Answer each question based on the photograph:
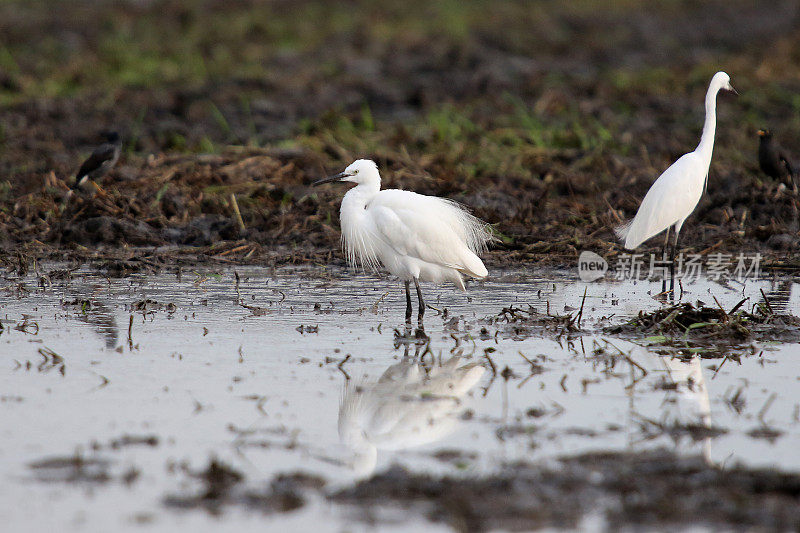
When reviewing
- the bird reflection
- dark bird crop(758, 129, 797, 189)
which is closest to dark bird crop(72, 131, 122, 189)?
the bird reflection

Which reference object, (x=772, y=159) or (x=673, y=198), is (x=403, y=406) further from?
(x=772, y=159)

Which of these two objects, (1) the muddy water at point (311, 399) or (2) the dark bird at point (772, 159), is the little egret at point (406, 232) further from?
(2) the dark bird at point (772, 159)

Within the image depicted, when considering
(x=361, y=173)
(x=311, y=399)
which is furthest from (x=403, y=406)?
(x=361, y=173)

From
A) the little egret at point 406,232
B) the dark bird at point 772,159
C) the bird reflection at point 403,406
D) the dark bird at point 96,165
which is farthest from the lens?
the dark bird at point 96,165

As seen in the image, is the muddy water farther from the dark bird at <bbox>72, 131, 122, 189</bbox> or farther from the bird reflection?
the dark bird at <bbox>72, 131, 122, 189</bbox>

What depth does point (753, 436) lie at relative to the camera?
4973 millimetres

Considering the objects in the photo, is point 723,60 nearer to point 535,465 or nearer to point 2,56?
point 2,56

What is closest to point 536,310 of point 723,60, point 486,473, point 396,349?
point 396,349

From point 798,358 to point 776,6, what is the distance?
36239mm

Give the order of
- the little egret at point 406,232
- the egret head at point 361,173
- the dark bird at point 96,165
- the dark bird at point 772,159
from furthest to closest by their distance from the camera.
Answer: the dark bird at point 96,165
the dark bird at point 772,159
the egret head at point 361,173
the little egret at point 406,232

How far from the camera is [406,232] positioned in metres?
8.14

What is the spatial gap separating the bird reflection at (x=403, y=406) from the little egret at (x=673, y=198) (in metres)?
4.11

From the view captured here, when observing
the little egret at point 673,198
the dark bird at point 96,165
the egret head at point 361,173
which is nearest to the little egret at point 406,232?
the egret head at point 361,173

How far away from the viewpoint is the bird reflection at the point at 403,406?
4.93 meters
